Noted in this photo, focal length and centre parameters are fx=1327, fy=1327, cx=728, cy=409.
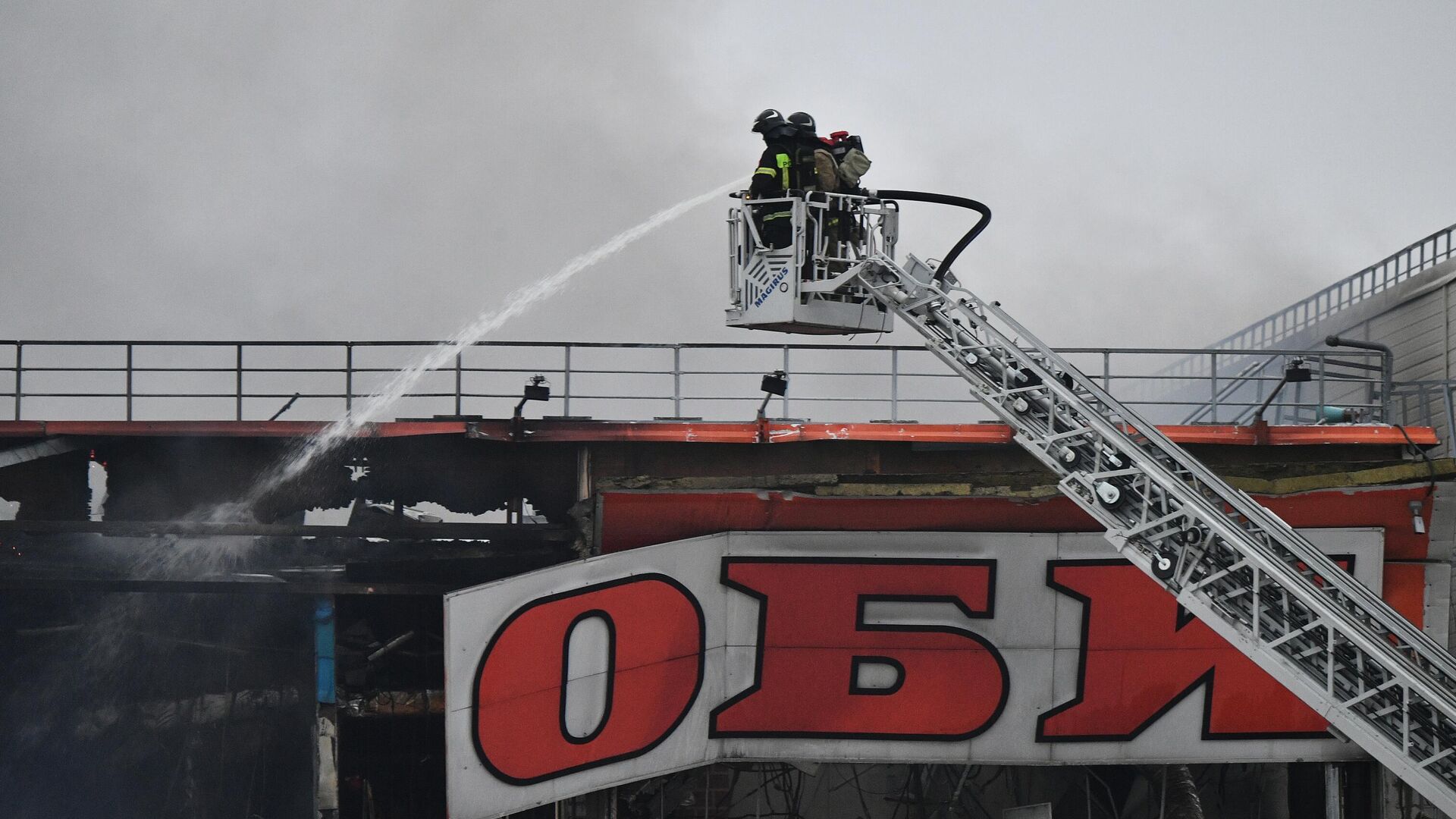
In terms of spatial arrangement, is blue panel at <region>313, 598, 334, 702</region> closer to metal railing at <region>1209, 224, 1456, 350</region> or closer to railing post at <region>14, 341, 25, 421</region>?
railing post at <region>14, 341, 25, 421</region>

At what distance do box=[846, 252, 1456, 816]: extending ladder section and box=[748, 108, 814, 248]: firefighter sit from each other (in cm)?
191

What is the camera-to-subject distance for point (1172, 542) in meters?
12.1

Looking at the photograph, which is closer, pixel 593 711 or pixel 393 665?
pixel 593 711

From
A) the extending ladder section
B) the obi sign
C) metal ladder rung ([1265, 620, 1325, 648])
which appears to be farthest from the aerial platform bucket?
metal ladder rung ([1265, 620, 1325, 648])

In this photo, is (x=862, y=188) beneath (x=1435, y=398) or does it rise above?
above

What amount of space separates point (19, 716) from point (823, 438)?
46.6 ft

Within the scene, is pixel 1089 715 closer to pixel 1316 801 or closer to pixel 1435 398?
pixel 1316 801

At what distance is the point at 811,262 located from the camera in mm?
14359

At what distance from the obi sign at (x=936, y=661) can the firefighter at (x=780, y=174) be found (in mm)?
4470

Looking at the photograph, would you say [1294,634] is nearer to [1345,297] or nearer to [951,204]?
[951,204]

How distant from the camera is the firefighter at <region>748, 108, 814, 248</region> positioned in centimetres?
1433

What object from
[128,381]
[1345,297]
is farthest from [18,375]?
[1345,297]

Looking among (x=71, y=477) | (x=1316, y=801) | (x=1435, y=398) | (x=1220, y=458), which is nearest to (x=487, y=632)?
(x=71, y=477)

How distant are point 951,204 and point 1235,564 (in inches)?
177
